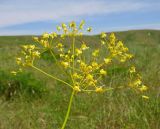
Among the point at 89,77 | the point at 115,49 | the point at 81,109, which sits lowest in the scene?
the point at 81,109

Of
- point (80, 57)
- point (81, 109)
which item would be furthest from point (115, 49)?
point (81, 109)

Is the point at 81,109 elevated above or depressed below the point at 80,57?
below

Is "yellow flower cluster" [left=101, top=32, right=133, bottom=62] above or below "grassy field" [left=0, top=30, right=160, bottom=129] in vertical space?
above

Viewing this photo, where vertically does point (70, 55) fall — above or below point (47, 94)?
above

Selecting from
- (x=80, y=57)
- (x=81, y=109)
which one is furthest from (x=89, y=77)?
(x=81, y=109)

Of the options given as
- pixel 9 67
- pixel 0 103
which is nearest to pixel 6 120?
pixel 0 103

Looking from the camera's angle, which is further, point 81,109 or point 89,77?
point 81,109

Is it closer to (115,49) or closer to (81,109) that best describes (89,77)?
(115,49)

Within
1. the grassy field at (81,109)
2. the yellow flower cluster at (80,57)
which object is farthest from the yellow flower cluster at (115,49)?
the grassy field at (81,109)

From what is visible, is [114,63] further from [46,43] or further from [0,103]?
[46,43]

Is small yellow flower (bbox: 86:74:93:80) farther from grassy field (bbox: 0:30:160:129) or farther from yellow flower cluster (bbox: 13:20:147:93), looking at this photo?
grassy field (bbox: 0:30:160:129)

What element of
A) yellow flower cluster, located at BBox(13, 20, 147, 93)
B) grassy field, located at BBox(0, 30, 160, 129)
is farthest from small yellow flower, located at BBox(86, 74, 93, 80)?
grassy field, located at BBox(0, 30, 160, 129)
